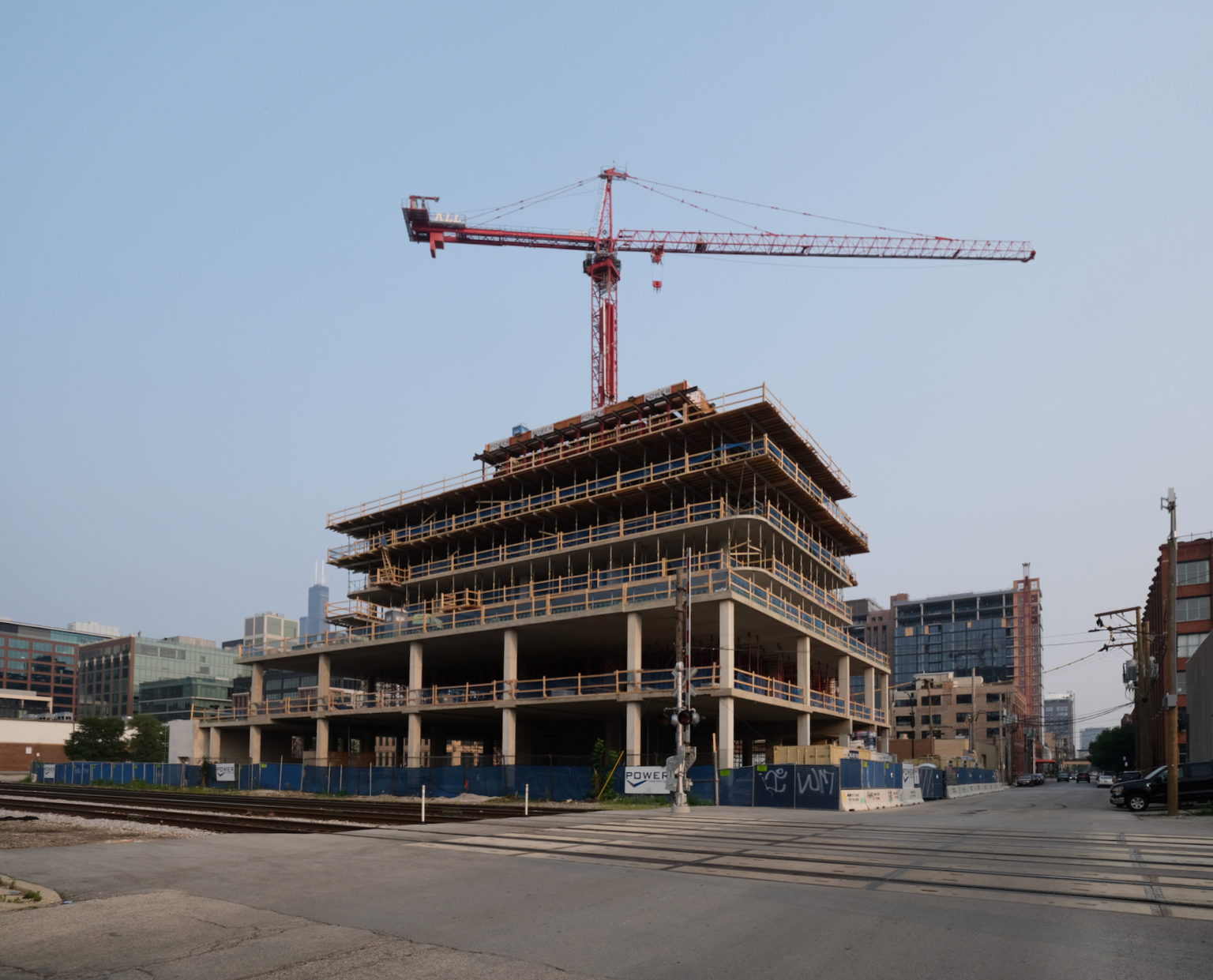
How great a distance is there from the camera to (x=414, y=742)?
58.8 metres

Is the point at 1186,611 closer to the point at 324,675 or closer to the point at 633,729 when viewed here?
the point at 633,729

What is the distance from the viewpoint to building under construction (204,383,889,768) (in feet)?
169

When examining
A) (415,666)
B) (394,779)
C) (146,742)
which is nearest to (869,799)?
(394,779)

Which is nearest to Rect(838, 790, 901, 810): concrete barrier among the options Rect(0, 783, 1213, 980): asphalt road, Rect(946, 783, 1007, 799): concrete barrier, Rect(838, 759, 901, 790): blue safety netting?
Rect(838, 759, 901, 790): blue safety netting

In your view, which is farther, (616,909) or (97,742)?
(97,742)

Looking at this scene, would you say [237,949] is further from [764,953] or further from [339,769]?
[339,769]

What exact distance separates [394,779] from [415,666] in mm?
9007

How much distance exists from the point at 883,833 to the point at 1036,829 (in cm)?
582

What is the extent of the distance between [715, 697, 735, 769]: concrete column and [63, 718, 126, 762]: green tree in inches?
3257

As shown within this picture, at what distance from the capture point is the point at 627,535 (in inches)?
2232

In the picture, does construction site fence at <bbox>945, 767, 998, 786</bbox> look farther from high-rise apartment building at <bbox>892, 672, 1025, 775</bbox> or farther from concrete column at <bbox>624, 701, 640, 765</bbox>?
high-rise apartment building at <bbox>892, 672, 1025, 775</bbox>

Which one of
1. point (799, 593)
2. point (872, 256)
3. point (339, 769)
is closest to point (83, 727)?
point (339, 769)

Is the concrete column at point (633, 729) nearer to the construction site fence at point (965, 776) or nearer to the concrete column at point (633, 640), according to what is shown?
the concrete column at point (633, 640)

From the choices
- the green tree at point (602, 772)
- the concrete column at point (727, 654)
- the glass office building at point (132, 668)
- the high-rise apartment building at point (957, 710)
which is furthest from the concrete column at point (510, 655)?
the glass office building at point (132, 668)
